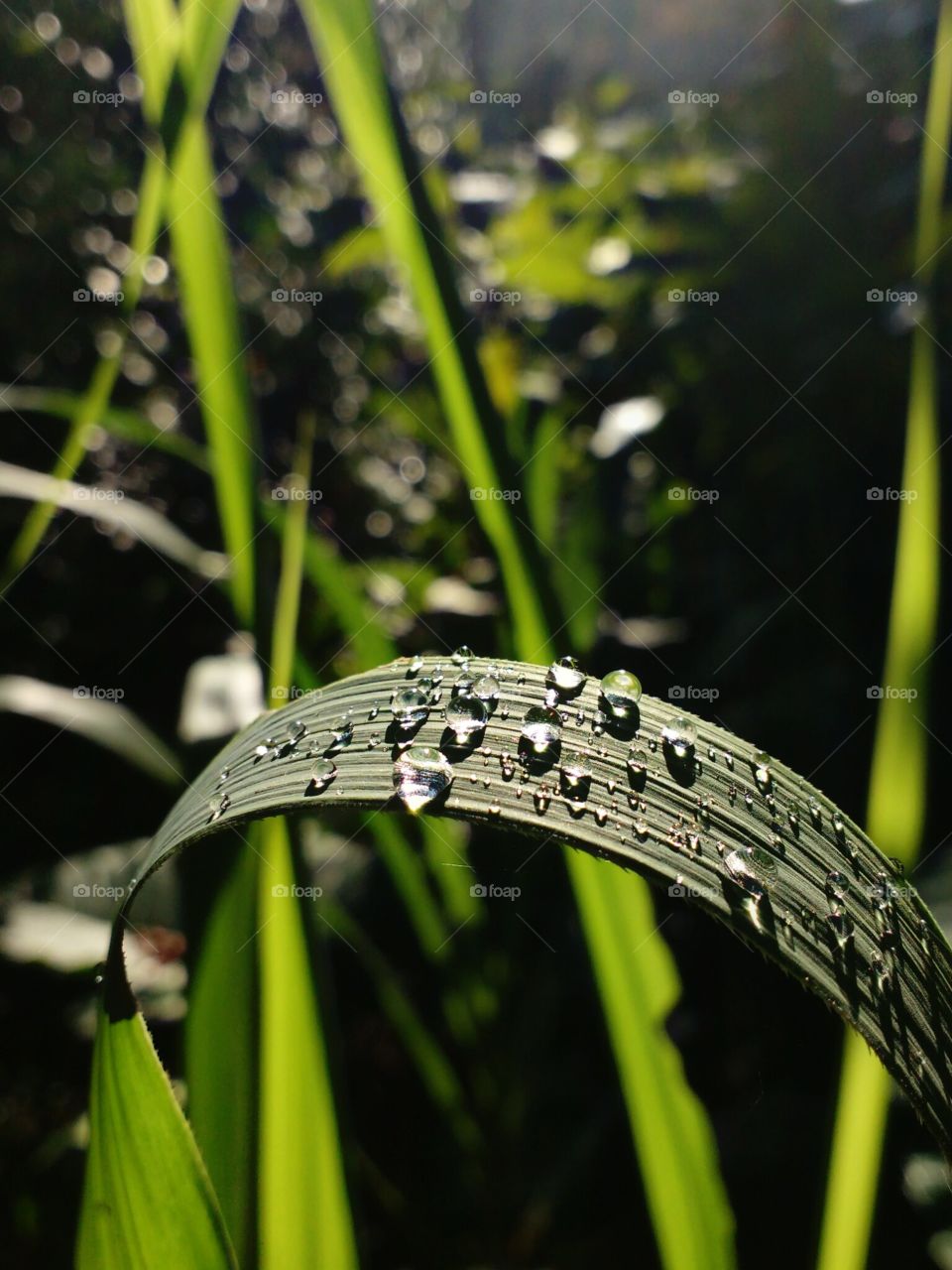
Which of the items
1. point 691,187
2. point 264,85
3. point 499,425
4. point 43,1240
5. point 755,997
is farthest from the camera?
point 264,85

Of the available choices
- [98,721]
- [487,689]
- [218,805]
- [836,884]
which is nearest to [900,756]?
[836,884]

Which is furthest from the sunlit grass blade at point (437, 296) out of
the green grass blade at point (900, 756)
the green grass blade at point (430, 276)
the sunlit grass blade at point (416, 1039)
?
the sunlit grass blade at point (416, 1039)

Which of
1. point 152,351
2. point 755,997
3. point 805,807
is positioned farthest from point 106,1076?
point 152,351

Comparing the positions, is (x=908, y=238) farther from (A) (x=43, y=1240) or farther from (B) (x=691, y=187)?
(A) (x=43, y=1240)

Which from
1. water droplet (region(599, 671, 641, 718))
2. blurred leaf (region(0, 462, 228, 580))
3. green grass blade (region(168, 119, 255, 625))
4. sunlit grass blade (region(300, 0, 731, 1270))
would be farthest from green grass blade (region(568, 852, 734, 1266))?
blurred leaf (region(0, 462, 228, 580))

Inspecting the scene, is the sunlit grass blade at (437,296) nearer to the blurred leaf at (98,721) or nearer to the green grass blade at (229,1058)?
the green grass blade at (229,1058)

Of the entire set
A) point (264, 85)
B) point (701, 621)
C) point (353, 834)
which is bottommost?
point (353, 834)
